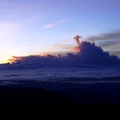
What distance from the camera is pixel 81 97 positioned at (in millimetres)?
189125

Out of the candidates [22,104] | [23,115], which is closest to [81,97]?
[22,104]

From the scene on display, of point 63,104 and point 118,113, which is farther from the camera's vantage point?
point 63,104

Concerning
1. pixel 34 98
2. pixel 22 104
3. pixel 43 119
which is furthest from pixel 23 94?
pixel 43 119

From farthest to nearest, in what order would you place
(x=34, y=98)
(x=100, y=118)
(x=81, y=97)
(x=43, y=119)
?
(x=81, y=97), (x=34, y=98), (x=43, y=119), (x=100, y=118)

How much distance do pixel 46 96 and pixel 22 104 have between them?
1989 centimetres

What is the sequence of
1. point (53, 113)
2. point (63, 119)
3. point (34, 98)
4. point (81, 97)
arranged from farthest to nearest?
1. point (81, 97)
2. point (34, 98)
3. point (53, 113)
4. point (63, 119)

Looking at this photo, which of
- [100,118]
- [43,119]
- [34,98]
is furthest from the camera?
[34,98]

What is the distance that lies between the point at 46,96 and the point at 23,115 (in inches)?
1396

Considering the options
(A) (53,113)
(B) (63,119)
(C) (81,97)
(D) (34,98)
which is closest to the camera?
(B) (63,119)

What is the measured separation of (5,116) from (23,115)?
7302 millimetres

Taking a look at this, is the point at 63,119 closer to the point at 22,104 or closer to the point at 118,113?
the point at 118,113

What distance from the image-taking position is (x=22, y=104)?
124 metres

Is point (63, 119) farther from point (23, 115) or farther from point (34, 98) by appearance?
point (34, 98)

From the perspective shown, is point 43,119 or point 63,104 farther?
point 63,104
